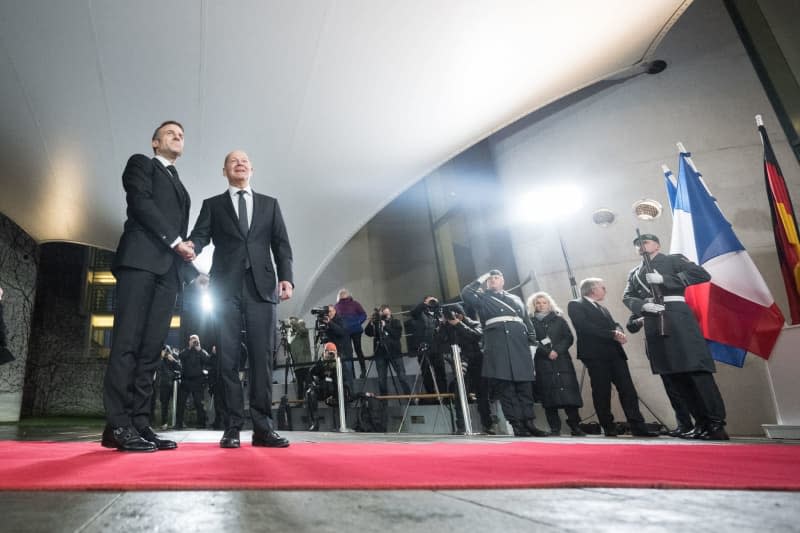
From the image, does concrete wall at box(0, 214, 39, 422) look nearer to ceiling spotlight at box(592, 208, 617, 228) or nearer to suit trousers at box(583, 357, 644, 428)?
suit trousers at box(583, 357, 644, 428)

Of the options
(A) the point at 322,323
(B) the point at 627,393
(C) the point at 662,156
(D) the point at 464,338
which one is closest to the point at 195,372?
(A) the point at 322,323

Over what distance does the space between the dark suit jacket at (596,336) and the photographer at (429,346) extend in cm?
163

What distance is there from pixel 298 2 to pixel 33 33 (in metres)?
3.11

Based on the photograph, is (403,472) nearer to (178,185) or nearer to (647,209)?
(178,185)

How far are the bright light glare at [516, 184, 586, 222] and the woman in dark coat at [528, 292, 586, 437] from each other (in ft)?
6.08

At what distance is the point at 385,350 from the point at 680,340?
11.8ft

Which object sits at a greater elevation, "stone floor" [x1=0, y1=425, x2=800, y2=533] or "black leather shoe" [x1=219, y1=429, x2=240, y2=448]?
"black leather shoe" [x1=219, y1=429, x2=240, y2=448]

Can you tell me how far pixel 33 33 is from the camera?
5297 millimetres

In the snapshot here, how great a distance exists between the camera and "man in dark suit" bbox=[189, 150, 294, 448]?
224cm

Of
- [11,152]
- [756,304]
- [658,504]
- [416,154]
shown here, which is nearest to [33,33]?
[11,152]

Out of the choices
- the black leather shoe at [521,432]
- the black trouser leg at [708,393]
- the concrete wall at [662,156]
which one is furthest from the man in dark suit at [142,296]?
the concrete wall at [662,156]

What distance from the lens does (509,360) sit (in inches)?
156

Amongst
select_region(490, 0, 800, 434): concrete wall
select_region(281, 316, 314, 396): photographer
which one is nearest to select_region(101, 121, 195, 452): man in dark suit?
select_region(490, 0, 800, 434): concrete wall

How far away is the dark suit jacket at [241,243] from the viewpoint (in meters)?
2.30
